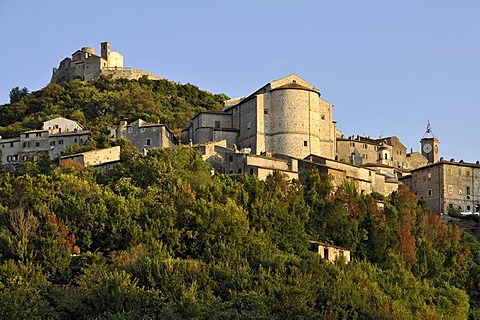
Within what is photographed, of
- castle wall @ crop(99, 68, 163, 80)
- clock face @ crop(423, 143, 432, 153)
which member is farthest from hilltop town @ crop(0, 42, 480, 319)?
castle wall @ crop(99, 68, 163, 80)

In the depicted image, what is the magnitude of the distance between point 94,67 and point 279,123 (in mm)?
38142

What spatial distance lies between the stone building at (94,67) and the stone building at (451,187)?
38.9 meters

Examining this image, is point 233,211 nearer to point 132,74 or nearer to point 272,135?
point 272,135

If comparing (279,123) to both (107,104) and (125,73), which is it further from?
(125,73)

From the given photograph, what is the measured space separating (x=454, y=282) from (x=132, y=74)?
50870 millimetres

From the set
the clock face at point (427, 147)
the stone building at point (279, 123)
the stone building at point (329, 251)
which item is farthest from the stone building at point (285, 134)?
the clock face at point (427, 147)

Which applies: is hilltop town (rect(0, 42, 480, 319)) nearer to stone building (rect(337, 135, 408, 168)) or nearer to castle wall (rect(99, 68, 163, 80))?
stone building (rect(337, 135, 408, 168))

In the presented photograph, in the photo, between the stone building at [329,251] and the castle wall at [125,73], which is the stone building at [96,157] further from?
the castle wall at [125,73]

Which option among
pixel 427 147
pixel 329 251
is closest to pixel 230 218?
pixel 329 251

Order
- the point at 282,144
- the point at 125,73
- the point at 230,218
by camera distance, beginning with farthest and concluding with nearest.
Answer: the point at 125,73 → the point at 282,144 → the point at 230,218

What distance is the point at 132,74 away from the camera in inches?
4168

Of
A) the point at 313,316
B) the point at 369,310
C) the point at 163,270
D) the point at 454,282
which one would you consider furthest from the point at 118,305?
the point at 454,282

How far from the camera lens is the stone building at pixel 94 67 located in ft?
346

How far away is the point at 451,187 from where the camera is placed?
75750 mm
